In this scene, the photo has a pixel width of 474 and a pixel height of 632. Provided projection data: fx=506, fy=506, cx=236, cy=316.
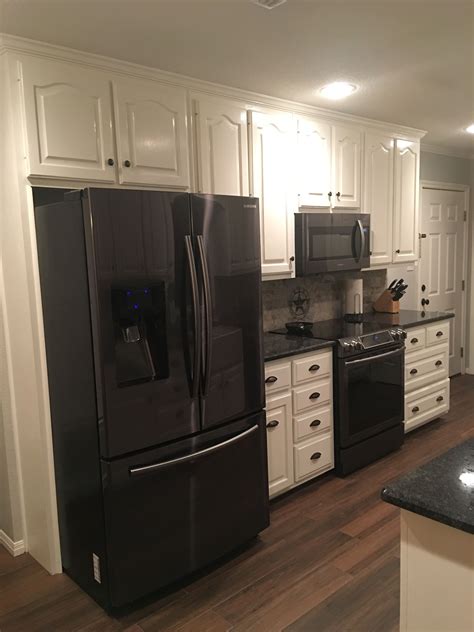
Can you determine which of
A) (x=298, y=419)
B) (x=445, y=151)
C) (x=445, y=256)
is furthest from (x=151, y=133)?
(x=445, y=256)

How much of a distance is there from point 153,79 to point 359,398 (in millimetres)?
2305

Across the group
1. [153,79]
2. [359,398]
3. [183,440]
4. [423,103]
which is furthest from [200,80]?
[359,398]

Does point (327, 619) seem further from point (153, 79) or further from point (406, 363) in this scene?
point (153, 79)

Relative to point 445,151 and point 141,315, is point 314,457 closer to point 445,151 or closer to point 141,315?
point 141,315

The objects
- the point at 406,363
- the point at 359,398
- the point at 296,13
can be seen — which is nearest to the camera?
the point at 296,13

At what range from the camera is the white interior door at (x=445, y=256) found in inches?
206

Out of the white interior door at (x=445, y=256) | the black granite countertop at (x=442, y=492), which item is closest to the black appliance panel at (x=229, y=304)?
the black granite countertop at (x=442, y=492)

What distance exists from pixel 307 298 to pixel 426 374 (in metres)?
1.17


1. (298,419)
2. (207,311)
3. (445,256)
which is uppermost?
(445,256)

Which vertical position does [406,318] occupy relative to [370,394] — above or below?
above

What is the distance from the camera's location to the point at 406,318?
13.6 ft

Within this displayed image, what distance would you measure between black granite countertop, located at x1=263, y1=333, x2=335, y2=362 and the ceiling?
59.9 inches

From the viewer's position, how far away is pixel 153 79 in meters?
2.56

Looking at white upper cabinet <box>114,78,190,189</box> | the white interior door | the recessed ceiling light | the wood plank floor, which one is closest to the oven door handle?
the wood plank floor
